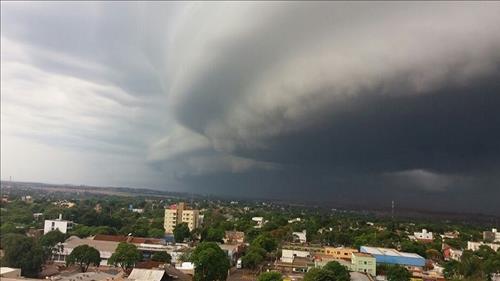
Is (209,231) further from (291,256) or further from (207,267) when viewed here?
(207,267)

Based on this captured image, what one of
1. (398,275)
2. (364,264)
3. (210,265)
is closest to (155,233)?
(210,265)

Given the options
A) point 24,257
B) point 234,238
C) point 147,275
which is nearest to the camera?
A: point 147,275

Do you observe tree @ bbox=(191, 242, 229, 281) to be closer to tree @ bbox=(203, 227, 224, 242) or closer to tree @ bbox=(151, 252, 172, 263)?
tree @ bbox=(151, 252, 172, 263)

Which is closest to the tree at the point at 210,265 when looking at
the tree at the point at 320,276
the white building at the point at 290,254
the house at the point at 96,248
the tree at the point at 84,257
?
the tree at the point at 320,276

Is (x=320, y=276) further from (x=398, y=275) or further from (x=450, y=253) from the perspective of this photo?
(x=450, y=253)

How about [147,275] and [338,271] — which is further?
[338,271]

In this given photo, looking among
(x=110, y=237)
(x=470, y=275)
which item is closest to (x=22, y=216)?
(x=110, y=237)

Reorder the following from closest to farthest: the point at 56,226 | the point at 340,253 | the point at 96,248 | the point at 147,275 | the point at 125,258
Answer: the point at 147,275 < the point at 125,258 < the point at 96,248 < the point at 340,253 < the point at 56,226

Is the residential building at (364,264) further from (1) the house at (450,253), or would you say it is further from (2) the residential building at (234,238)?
(1) the house at (450,253)
